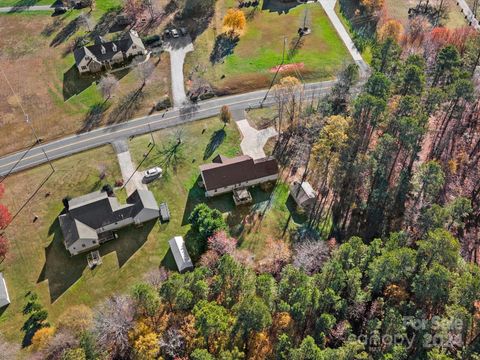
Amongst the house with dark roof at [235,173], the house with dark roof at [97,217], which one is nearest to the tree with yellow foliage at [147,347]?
the house with dark roof at [97,217]

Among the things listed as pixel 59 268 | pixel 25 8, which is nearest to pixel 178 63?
pixel 25 8

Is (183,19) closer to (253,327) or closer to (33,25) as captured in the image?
(33,25)

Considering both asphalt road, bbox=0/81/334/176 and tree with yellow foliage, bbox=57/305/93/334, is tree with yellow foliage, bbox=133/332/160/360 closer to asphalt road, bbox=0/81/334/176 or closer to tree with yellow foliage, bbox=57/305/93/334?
tree with yellow foliage, bbox=57/305/93/334

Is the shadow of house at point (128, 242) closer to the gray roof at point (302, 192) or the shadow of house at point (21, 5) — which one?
the gray roof at point (302, 192)

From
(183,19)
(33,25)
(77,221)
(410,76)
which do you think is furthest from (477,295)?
(33,25)

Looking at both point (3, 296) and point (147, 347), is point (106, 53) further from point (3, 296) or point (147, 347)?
point (147, 347)

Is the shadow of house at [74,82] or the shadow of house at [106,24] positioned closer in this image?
the shadow of house at [74,82]
